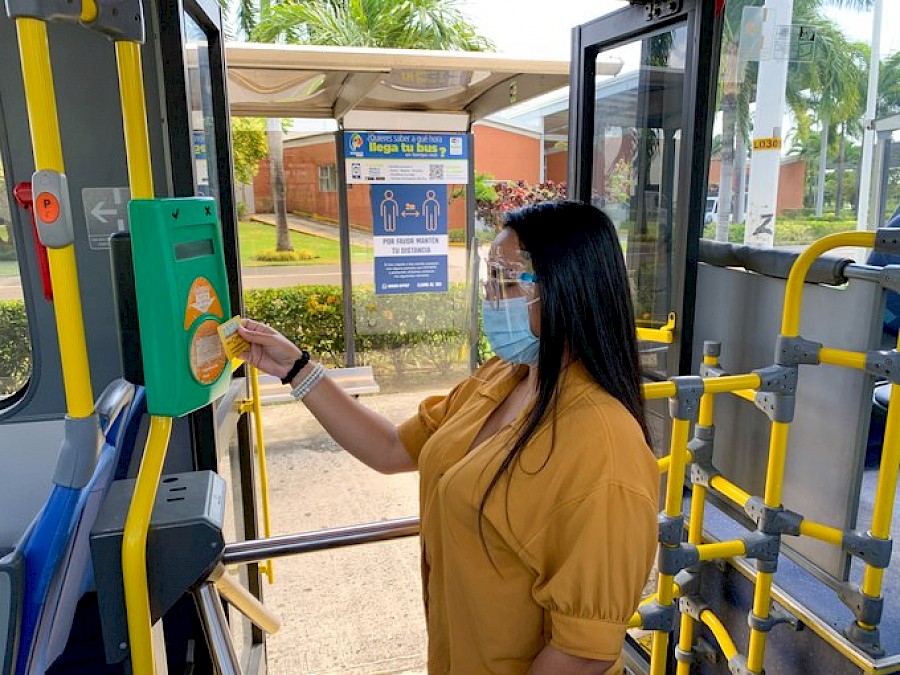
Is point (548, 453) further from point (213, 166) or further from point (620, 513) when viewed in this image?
point (213, 166)

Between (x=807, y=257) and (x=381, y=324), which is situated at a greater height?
(x=807, y=257)

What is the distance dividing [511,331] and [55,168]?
87 centimetres

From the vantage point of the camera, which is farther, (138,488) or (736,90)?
(736,90)

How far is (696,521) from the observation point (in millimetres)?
2570

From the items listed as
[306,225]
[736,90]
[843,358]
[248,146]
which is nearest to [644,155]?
[736,90]

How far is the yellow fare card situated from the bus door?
1818 millimetres

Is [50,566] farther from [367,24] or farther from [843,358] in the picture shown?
[367,24]

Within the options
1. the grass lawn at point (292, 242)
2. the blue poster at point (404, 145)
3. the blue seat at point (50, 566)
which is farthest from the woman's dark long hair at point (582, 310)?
the grass lawn at point (292, 242)

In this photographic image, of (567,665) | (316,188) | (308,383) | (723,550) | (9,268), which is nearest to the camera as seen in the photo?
(567,665)

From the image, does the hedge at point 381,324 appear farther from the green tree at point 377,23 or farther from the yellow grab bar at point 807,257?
the green tree at point 377,23

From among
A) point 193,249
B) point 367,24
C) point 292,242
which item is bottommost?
point 292,242

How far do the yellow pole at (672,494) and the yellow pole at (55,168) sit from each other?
5.32 feet

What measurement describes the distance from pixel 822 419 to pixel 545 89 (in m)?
3.87

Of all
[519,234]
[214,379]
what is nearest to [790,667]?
[519,234]
